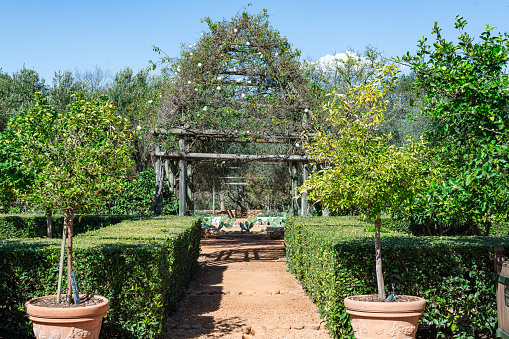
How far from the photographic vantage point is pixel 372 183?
179 inches

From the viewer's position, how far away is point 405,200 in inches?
190

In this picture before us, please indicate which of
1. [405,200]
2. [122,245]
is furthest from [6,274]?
[405,200]

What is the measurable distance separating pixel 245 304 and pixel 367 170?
336cm

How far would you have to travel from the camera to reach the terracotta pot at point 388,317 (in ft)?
14.5

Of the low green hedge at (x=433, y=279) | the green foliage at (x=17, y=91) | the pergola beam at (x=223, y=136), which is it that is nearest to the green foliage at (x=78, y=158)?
the low green hedge at (x=433, y=279)

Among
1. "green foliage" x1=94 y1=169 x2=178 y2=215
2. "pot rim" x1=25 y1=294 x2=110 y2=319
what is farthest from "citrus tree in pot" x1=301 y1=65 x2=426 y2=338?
"green foliage" x1=94 y1=169 x2=178 y2=215

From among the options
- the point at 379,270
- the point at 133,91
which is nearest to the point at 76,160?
the point at 379,270

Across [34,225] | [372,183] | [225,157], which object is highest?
[225,157]

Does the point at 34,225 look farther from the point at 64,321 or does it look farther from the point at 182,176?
the point at 64,321

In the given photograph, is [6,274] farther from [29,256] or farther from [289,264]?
[289,264]

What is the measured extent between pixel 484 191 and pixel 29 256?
4.30m

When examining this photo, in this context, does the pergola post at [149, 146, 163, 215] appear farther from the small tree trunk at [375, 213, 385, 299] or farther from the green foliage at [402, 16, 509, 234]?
the green foliage at [402, 16, 509, 234]

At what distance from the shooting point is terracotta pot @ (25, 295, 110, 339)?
4.12 m

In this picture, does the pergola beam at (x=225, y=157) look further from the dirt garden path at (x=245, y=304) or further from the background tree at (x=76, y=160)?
the background tree at (x=76, y=160)
